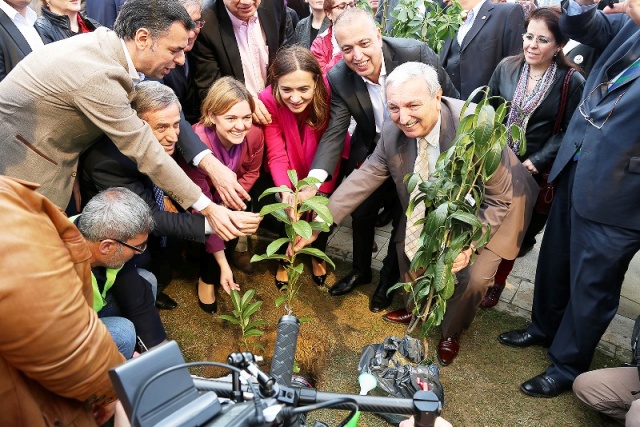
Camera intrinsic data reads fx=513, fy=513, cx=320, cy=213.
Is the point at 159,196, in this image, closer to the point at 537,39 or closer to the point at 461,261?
the point at 461,261

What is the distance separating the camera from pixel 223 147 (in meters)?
3.37

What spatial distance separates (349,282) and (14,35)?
271 cm

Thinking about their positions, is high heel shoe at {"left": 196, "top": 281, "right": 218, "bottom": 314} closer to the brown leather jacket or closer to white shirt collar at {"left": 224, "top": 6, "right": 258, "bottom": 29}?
white shirt collar at {"left": 224, "top": 6, "right": 258, "bottom": 29}

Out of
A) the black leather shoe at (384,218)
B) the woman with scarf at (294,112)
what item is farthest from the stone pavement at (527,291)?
the woman with scarf at (294,112)

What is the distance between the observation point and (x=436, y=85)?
2857mm

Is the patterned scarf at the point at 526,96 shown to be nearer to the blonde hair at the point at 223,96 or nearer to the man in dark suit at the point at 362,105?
the man in dark suit at the point at 362,105

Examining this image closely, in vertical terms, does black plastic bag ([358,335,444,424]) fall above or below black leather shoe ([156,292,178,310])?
above

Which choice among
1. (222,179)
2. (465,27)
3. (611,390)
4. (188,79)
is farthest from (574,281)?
(188,79)

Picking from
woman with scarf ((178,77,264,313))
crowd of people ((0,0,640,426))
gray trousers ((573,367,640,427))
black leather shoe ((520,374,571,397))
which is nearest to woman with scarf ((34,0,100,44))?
crowd of people ((0,0,640,426))

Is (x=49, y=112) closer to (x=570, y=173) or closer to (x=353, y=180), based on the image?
(x=353, y=180)

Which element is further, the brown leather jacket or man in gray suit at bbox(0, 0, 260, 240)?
man in gray suit at bbox(0, 0, 260, 240)

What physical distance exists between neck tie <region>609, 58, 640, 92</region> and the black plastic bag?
5.80 ft

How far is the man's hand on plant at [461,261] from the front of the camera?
2875 millimetres

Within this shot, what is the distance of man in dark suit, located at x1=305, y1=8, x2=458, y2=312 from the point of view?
3.26 meters
